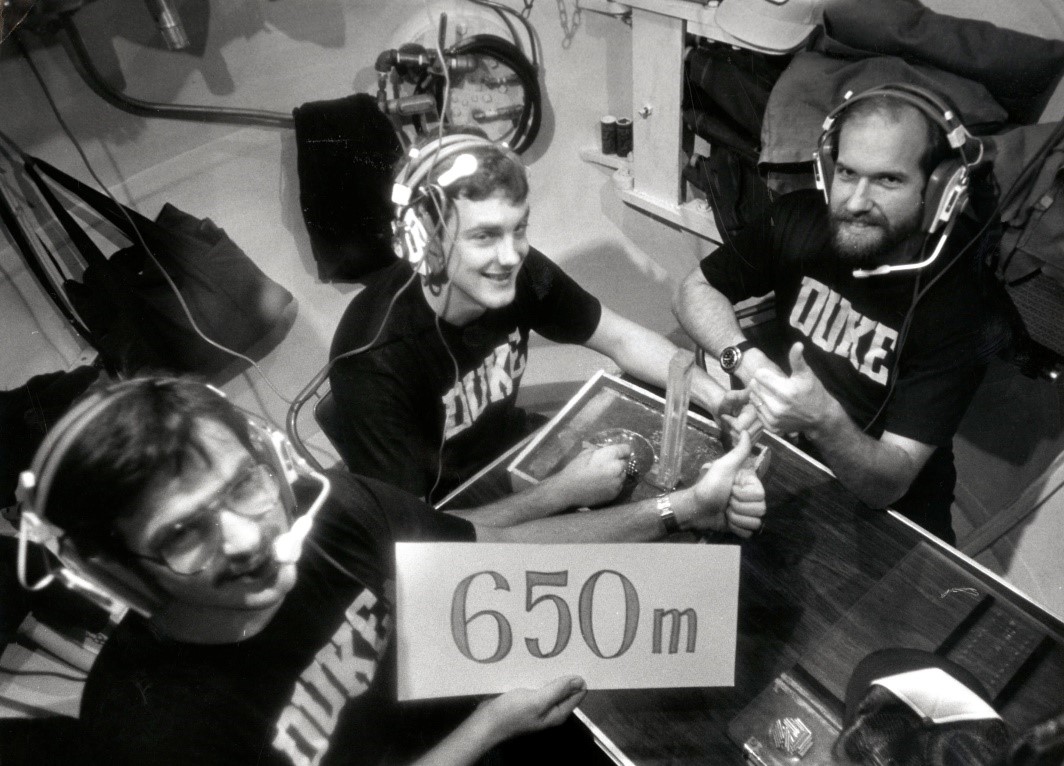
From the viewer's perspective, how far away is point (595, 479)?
1.04 meters

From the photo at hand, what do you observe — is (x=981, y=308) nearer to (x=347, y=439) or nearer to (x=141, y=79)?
(x=347, y=439)

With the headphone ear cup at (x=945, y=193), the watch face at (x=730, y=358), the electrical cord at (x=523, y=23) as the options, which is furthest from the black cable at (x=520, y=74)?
the headphone ear cup at (x=945, y=193)

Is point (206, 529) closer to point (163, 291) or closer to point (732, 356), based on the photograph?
point (163, 291)

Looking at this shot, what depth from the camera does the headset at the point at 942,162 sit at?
1037 mm

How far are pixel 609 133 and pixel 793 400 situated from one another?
27.6 inches

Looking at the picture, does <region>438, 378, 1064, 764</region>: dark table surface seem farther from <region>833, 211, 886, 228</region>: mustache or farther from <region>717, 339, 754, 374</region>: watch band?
<region>833, 211, 886, 228</region>: mustache

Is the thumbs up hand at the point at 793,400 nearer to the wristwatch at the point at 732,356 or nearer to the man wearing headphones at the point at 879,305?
the man wearing headphones at the point at 879,305

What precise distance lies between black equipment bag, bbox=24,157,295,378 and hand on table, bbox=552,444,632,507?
518 mm

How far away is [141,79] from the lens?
867 millimetres

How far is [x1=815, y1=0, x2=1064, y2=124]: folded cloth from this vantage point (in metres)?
1.10

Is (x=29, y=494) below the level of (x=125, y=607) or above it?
above

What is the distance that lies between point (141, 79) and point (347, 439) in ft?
1.89

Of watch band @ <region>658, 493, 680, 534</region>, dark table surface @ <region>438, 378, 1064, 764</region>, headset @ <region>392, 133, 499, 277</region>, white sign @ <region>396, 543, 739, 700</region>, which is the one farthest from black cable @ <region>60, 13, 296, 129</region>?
dark table surface @ <region>438, 378, 1064, 764</region>

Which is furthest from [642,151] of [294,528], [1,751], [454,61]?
[1,751]
